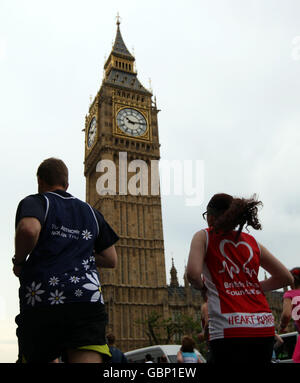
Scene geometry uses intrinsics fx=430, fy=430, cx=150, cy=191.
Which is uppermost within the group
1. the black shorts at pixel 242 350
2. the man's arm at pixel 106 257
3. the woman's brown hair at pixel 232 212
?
the woman's brown hair at pixel 232 212

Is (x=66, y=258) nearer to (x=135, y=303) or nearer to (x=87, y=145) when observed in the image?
(x=135, y=303)

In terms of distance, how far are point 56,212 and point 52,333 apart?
2.94 feet

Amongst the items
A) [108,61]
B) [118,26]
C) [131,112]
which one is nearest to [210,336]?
[131,112]

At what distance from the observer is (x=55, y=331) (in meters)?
2.99

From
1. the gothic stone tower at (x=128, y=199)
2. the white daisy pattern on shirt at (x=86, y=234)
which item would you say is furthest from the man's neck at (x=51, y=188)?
the gothic stone tower at (x=128, y=199)

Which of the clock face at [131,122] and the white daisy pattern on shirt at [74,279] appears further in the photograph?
the clock face at [131,122]

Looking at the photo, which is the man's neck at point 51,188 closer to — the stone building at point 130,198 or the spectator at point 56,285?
the spectator at point 56,285

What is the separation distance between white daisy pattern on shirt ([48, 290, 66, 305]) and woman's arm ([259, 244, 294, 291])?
6.09 feet

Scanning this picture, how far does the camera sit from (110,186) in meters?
48.8

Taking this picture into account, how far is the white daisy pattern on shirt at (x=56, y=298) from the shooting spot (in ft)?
9.99

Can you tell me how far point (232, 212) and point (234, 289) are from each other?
0.63 metres

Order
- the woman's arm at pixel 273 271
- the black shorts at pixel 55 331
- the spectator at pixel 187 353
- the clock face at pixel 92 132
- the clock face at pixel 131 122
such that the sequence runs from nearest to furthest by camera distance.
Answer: the black shorts at pixel 55 331, the woman's arm at pixel 273 271, the spectator at pixel 187 353, the clock face at pixel 131 122, the clock face at pixel 92 132

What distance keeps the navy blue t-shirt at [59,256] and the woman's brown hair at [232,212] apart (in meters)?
1.05

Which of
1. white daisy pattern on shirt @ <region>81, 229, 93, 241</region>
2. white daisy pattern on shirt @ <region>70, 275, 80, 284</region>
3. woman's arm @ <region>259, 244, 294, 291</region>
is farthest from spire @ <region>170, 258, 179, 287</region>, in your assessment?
white daisy pattern on shirt @ <region>70, 275, 80, 284</region>
